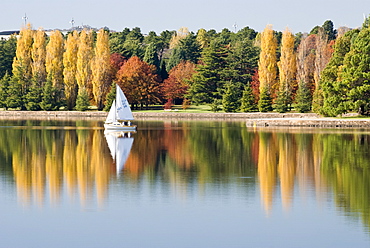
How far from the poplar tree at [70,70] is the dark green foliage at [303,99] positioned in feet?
83.9

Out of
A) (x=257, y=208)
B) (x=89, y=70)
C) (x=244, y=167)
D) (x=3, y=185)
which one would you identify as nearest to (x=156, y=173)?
(x=244, y=167)

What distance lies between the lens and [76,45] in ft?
256

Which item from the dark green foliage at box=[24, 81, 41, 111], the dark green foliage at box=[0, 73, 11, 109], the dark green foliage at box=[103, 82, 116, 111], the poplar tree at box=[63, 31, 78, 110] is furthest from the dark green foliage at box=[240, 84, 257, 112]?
the dark green foliage at box=[0, 73, 11, 109]

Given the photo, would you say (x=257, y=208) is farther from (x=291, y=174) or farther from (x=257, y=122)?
(x=257, y=122)

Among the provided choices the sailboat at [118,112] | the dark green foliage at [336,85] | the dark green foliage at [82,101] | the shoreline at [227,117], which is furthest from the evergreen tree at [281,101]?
the dark green foliage at [82,101]

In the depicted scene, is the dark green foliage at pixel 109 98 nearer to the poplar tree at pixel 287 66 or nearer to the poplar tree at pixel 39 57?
the poplar tree at pixel 39 57

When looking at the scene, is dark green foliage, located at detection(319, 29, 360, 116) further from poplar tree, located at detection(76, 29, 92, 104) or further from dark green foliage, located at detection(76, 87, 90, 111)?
poplar tree, located at detection(76, 29, 92, 104)

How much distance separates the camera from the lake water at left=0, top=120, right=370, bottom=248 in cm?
1354

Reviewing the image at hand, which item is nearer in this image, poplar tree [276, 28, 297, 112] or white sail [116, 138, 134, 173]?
white sail [116, 138, 134, 173]

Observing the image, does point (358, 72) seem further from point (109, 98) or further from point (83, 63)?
point (83, 63)

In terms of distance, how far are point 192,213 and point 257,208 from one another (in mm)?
1664

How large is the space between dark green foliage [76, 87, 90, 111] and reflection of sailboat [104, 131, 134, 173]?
2932 centimetres

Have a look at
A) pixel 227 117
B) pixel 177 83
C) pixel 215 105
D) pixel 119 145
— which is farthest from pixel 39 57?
pixel 119 145

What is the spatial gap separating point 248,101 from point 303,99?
246 inches
